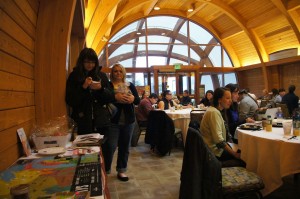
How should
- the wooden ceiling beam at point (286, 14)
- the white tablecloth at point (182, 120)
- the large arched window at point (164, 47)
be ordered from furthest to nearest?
the large arched window at point (164, 47) → the wooden ceiling beam at point (286, 14) → the white tablecloth at point (182, 120)

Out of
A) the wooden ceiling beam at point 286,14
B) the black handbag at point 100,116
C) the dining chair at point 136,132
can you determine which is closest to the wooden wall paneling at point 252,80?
the wooden ceiling beam at point 286,14

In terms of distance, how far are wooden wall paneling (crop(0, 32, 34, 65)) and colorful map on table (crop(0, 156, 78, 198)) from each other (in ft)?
2.27

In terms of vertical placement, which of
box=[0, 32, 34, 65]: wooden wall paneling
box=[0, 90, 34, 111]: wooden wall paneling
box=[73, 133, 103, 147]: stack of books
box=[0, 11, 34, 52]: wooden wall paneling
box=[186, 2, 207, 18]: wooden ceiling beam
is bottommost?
box=[73, 133, 103, 147]: stack of books

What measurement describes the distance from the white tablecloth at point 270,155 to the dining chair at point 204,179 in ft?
0.89

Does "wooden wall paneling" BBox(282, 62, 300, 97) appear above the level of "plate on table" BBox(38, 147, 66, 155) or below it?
above

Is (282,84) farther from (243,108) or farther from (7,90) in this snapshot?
(7,90)

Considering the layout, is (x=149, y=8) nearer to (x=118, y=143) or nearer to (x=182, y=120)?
(x=182, y=120)

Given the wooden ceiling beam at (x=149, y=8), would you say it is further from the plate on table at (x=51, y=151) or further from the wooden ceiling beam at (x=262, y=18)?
the plate on table at (x=51, y=151)

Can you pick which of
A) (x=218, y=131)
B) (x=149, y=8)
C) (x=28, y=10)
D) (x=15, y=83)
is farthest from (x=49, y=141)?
(x=149, y=8)

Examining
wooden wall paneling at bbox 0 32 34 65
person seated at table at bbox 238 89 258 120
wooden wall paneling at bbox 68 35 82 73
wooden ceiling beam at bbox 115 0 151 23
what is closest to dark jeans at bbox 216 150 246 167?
person seated at table at bbox 238 89 258 120

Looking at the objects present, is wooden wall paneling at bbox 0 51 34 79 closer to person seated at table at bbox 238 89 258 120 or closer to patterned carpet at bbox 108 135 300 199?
patterned carpet at bbox 108 135 300 199

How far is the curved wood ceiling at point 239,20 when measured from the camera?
31.4 ft

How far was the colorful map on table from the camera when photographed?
105 centimetres

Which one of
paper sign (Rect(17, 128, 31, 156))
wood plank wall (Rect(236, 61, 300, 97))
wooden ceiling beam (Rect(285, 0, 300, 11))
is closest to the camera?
paper sign (Rect(17, 128, 31, 156))
